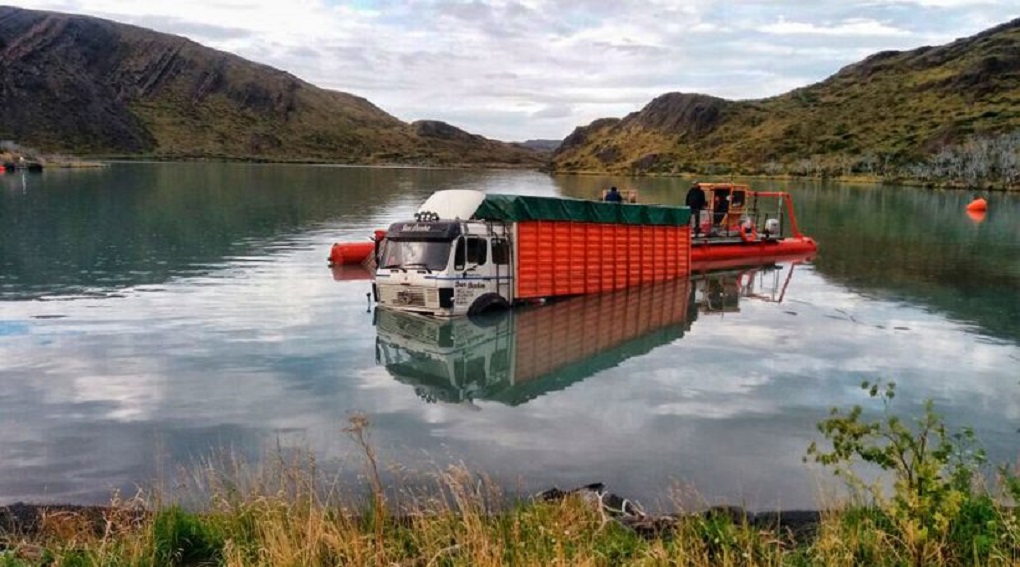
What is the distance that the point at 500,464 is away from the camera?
1314cm

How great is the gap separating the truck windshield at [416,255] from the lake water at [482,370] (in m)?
1.75

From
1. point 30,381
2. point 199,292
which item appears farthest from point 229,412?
point 199,292

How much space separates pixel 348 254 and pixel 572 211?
12441 millimetres

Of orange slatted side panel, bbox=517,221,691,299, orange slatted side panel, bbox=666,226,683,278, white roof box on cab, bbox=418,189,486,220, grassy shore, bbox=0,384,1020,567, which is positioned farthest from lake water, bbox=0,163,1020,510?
white roof box on cab, bbox=418,189,486,220

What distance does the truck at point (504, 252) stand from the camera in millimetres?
23562

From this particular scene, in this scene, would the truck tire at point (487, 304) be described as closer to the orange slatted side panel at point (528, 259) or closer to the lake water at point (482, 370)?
the lake water at point (482, 370)

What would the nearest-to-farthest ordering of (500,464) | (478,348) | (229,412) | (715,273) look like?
(500,464)
(229,412)
(478,348)
(715,273)

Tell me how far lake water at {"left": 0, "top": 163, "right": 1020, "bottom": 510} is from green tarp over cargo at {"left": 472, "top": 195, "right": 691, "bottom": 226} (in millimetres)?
3001

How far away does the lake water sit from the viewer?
1337 centimetres

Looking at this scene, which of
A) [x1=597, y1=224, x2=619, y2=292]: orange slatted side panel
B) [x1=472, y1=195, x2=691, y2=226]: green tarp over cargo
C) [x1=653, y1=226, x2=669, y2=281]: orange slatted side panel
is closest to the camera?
[x1=472, y1=195, x2=691, y2=226]: green tarp over cargo

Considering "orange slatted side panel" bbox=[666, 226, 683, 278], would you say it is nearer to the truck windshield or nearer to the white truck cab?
the white truck cab

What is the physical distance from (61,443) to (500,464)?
7.54 meters

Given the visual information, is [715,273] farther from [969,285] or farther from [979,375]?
[979,375]

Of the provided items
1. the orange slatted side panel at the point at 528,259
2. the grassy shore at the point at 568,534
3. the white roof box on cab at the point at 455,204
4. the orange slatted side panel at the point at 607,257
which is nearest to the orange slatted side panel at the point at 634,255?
the orange slatted side panel at the point at 607,257
